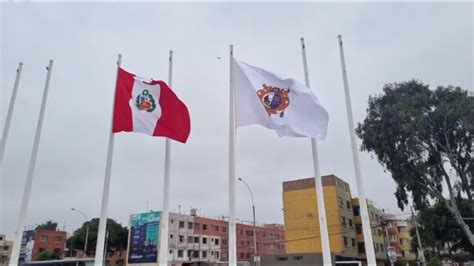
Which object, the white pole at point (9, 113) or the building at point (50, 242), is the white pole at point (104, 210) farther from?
the building at point (50, 242)

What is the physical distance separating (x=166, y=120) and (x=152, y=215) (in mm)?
50746

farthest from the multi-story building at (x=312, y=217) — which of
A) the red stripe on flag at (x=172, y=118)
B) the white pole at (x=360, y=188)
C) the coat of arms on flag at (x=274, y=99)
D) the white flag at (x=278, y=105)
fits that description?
the red stripe on flag at (x=172, y=118)

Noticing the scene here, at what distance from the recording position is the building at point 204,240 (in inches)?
2446

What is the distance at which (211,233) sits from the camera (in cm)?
7075

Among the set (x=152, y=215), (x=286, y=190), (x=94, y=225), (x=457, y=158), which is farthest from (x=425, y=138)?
(x=94, y=225)

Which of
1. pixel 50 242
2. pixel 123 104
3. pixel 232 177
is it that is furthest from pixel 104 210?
pixel 50 242

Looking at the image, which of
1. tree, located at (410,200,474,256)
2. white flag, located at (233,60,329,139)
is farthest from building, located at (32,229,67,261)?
white flag, located at (233,60,329,139)

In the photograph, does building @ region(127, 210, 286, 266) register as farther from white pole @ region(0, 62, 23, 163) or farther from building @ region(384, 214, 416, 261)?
white pole @ region(0, 62, 23, 163)

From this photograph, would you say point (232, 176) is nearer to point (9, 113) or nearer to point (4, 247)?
point (9, 113)

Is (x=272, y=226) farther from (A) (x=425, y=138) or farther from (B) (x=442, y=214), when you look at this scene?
(A) (x=425, y=138)

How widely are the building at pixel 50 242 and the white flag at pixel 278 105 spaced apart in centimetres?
7558

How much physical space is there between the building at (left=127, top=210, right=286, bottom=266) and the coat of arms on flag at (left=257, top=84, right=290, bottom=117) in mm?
45776

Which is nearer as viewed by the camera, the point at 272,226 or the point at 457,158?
the point at 457,158

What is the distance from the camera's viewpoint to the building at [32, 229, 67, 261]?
75875mm
